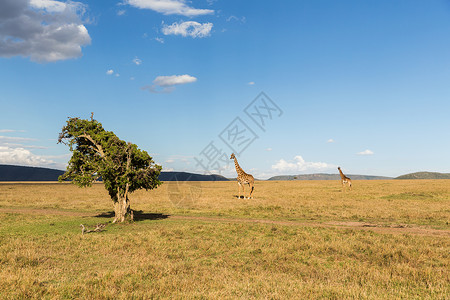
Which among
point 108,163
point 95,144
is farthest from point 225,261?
point 95,144

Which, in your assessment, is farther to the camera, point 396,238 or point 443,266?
point 396,238

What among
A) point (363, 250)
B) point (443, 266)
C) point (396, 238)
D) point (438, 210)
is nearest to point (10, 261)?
point (363, 250)

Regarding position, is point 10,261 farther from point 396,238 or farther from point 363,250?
point 396,238

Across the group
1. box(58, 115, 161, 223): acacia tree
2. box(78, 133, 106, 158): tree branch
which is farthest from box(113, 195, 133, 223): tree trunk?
box(78, 133, 106, 158): tree branch

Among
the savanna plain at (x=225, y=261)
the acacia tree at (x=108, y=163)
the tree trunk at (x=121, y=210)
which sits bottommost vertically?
the savanna plain at (x=225, y=261)

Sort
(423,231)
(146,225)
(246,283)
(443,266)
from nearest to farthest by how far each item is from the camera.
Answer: (246,283) → (443,266) → (423,231) → (146,225)

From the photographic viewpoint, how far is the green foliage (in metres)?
21.3

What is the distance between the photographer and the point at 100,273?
10836mm

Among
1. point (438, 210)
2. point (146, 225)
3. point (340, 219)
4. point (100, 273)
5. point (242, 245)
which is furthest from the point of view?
Result: point (438, 210)

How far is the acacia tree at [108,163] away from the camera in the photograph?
841 inches

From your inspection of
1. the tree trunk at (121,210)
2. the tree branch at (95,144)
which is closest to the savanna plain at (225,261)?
the tree trunk at (121,210)

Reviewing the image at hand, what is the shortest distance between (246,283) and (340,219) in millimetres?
18217

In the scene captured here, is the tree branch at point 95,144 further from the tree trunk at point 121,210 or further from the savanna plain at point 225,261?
the savanna plain at point 225,261

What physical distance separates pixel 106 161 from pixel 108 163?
30cm
